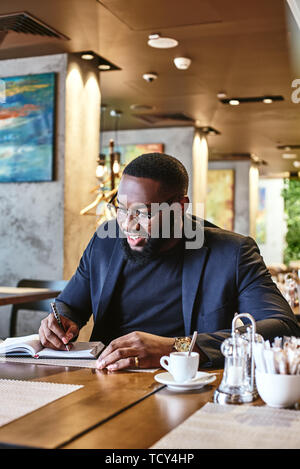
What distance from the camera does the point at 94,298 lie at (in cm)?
230

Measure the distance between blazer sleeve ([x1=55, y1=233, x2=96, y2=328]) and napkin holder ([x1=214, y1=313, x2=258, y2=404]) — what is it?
985mm

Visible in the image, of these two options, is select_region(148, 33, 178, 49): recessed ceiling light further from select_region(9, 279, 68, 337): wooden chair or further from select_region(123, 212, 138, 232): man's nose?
select_region(123, 212, 138, 232): man's nose

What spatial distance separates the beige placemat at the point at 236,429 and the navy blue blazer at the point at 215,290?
507 millimetres

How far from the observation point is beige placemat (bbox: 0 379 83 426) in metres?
1.30

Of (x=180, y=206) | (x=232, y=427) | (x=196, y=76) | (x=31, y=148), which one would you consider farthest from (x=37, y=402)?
(x=196, y=76)

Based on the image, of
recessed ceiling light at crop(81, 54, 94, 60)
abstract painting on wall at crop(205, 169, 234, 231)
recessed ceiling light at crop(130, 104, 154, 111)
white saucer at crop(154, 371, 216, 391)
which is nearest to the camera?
white saucer at crop(154, 371, 216, 391)

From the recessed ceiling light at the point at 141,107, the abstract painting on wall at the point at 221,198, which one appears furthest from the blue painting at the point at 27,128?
the abstract painting on wall at the point at 221,198

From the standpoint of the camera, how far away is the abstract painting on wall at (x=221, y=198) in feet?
44.5

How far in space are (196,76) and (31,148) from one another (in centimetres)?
212

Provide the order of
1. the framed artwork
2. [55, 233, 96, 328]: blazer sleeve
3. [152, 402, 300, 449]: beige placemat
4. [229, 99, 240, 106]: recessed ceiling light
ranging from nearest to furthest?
[152, 402, 300, 449]: beige placemat < [55, 233, 96, 328]: blazer sleeve < [229, 99, 240, 106]: recessed ceiling light < the framed artwork

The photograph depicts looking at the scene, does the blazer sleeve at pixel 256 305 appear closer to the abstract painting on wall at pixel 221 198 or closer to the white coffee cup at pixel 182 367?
the white coffee cup at pixel 182 367

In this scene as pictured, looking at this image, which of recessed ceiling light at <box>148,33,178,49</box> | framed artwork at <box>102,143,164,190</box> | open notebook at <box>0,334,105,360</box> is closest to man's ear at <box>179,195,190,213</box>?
open notebook at <box>0,334,105,360</box>

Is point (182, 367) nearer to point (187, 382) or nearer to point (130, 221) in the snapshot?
point (187, 382)

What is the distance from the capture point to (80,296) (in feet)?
7.75
